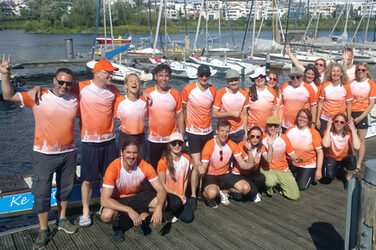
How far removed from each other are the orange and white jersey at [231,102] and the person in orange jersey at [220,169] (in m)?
0.45

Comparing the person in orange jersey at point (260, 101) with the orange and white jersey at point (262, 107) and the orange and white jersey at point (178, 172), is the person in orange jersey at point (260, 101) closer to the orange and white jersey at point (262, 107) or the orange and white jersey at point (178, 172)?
the orange and white jersey at point (262, 107)

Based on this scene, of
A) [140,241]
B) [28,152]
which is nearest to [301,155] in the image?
[140,241]

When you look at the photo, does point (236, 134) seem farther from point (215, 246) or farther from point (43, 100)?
point (43, 100)

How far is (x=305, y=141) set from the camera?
609cm

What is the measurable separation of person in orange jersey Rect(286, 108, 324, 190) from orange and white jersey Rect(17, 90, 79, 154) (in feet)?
12.0

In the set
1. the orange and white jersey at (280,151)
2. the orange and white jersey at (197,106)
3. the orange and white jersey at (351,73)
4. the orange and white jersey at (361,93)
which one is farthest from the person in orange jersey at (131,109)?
the orange and white jersey at (351,73)

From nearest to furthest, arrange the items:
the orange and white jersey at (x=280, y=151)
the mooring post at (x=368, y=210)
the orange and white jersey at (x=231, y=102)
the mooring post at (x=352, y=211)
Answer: the mooring post at (x=368, y=210), the mooring post at (x=352, y=211), the orange and white jersey at (x=231, y=102), the orange and white jersey at (x=280, y=151)

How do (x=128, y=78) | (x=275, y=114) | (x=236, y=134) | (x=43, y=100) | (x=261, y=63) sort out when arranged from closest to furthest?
(x=43, y=100) < (x=128, y=78) < (x=236, y=134) < (x=275, y=114) < (x=261, y=63)

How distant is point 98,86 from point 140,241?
6.80 ft

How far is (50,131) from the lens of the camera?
4262 mm

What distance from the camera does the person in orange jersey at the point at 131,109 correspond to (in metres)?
4.95


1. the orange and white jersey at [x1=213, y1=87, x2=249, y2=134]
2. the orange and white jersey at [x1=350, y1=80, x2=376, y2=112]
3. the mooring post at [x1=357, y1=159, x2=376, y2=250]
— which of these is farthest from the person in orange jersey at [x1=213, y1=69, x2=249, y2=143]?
the mooring post at [x1=357, y1=159, x2=376, y2=250]

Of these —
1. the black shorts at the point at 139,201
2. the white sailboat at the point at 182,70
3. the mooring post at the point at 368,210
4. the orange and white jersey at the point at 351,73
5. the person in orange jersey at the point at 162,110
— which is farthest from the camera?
the white sailboat at the point at 182,70

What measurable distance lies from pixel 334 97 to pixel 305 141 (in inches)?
44.0
